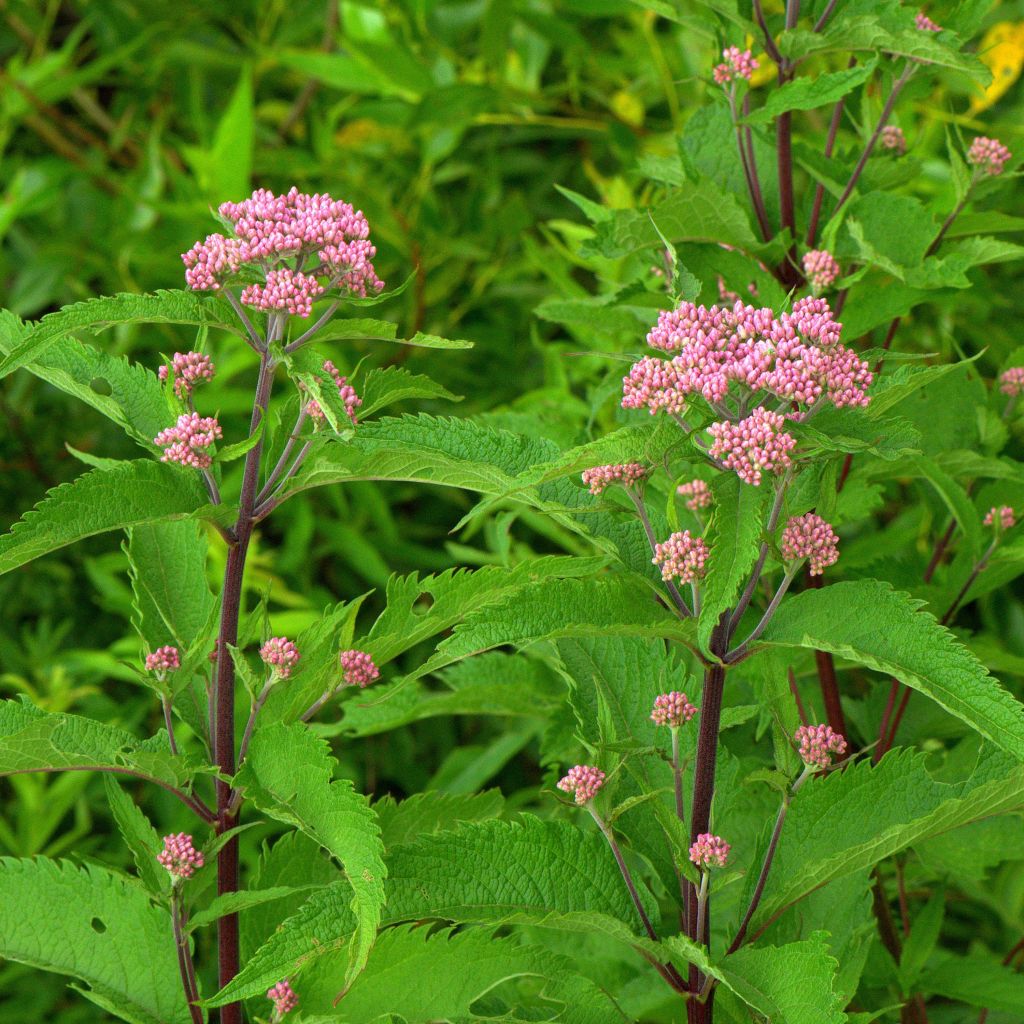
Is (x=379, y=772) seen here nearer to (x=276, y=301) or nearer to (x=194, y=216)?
(x=194, y=216)

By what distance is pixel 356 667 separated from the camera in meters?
0.71

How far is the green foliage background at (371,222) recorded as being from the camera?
5.20 feet

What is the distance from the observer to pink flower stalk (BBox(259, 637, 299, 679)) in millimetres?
708

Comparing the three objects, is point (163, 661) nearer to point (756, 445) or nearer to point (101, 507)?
point (101, 507)

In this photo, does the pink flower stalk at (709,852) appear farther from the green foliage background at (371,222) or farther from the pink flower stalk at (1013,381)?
the green foliage background at (371,222)

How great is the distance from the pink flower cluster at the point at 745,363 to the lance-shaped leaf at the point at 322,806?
0.74ft

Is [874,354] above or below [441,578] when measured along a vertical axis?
above

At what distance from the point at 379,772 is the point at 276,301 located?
1.23 metres

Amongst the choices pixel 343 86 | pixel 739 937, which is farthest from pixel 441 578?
pixel 343 86

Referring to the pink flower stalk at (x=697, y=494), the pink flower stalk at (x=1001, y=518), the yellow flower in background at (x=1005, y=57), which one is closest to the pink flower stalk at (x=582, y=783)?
the pink flower stalk at (x=697, y=494)

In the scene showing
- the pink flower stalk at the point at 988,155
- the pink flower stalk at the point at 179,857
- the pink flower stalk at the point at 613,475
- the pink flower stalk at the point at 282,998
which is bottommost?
the pink flower stalk at the point at 282,998

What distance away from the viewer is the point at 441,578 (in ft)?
2.40

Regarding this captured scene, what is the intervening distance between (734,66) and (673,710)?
0.43 m

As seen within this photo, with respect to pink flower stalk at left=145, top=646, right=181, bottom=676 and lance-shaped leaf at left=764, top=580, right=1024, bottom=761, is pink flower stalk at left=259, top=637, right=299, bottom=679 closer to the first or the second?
pink flower stalk at left=145, top=646, right=181, bottom=676
